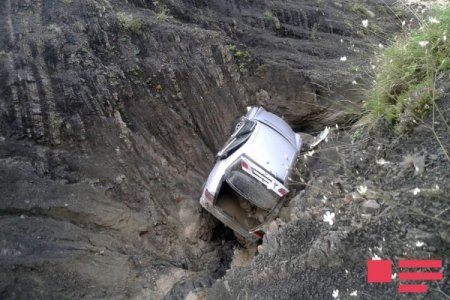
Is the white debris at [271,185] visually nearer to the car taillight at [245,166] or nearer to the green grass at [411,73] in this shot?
the car taillight at [245,166]

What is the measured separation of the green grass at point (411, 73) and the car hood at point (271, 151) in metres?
2.56

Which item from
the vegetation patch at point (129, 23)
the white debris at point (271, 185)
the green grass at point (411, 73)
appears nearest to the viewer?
the green grass at point (411, 73)

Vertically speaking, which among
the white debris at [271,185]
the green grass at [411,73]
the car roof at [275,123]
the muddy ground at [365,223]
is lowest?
the car roof at [275,123]

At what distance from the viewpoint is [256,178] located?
23.8 feet

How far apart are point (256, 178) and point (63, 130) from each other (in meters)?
3.25

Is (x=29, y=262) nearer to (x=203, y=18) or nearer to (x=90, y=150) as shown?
(x=90, y=150)

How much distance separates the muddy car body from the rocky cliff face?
2.37ft

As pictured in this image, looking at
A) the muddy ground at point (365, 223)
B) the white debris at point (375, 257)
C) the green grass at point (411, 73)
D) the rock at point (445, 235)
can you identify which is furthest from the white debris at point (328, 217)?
the green grass at point (411, 73)

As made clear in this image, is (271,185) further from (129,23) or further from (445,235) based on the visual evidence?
(129,23)

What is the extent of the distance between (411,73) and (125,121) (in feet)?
17.3

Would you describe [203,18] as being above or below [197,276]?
above

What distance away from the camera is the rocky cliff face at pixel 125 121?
6664 mm

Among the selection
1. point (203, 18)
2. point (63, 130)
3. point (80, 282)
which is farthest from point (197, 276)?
point (203, 18)

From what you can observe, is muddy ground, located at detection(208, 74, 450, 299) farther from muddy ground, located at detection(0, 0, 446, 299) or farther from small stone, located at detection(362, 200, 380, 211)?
muddy ground, located at detection(0, 0, 446, 299)
